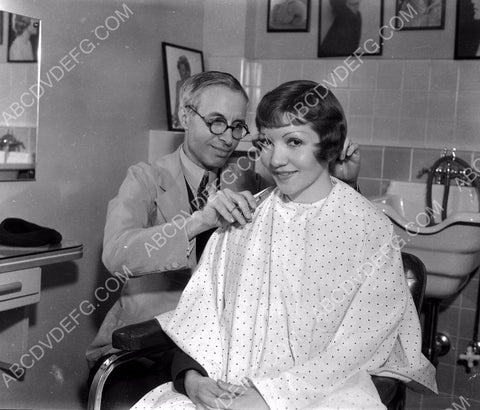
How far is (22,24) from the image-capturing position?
259 centimetres

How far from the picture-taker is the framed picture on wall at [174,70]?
3588 mm

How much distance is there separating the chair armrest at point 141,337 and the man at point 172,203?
21 cm

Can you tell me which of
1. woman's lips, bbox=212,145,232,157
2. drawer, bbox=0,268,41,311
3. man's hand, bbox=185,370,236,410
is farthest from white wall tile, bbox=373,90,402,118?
man's hand, bbox=185,370,236,410

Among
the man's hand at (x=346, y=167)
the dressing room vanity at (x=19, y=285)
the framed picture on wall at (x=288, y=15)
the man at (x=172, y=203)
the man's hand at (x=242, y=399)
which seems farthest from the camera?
the framed picture on wall at (x=288, y=15)

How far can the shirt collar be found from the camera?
7.45ft

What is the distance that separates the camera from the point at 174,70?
11.9 feet

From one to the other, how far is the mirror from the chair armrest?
1.09 m

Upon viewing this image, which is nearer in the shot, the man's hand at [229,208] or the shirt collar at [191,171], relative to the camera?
the man's hand at [229,208]

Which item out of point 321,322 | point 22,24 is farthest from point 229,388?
point 22,24

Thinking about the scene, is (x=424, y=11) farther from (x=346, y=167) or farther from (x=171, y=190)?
(x=171, y=190)

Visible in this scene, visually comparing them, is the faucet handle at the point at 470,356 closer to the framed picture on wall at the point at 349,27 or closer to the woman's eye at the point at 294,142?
the framed picture on wall at the point at 349,27

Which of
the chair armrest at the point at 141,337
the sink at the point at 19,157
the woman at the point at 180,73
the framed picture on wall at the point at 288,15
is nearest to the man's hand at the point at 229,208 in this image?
the chair armrest at the point at 141,337

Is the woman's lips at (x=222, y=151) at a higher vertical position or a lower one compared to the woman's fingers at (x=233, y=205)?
higher

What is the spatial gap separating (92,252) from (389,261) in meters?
1.90
